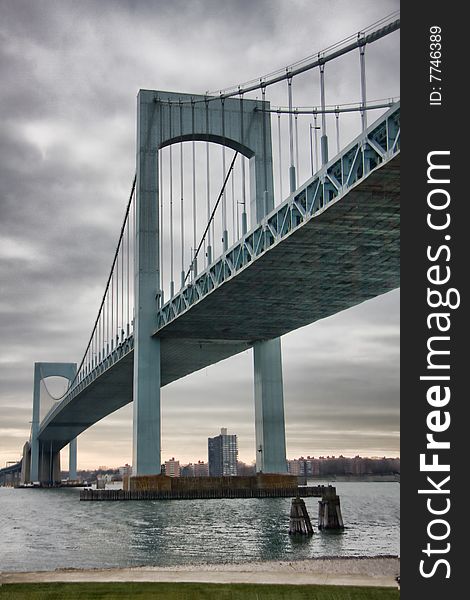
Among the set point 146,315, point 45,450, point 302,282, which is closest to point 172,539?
point 302,282

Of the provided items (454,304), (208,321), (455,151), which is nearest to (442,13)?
(455,151)

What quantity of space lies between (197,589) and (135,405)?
43.5 metres

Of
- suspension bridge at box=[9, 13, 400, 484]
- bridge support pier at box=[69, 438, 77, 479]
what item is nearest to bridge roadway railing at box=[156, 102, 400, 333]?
suspension bridge at box=[9, 13, 400, 484]

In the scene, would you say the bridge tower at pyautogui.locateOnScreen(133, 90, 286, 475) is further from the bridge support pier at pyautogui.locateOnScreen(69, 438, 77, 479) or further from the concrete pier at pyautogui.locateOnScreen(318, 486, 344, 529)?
the bridge support pier at pyautogui.locateOnScreen(69, 438, 77, 479)

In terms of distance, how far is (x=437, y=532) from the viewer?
7.07 metres

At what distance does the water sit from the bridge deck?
10.00 metres

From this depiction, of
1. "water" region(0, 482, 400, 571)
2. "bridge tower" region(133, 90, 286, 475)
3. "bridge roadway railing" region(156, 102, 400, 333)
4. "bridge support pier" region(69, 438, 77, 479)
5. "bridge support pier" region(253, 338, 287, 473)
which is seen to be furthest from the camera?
"bridge support pier" region(69, 438, 77, 479)

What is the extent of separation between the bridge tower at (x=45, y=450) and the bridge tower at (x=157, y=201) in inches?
3047

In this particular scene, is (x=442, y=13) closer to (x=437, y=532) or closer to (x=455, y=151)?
(x=455, y=151)

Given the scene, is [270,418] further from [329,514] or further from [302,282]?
[329,514]

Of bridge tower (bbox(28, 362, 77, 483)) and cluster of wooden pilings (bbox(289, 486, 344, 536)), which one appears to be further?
bridge tower (bbox(28, 362, 77, 483))

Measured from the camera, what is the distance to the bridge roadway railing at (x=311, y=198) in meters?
25.2

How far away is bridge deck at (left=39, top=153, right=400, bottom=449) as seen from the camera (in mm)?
30031

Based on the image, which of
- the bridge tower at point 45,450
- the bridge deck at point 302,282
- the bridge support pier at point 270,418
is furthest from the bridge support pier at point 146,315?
the bridge tower at point 45,450
